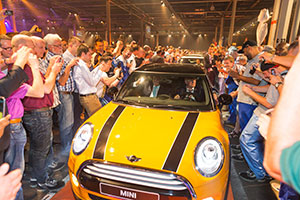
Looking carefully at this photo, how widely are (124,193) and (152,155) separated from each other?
39cm

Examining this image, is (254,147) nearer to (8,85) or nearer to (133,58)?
(8,85)

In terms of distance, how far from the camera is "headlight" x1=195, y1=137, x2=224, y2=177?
1.69 meters

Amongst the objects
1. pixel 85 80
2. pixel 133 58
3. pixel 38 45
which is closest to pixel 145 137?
pixel 85 80

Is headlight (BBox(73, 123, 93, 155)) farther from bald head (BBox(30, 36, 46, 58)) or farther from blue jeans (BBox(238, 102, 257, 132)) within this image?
blue jeans (BBox(238, 102, 257, 132))

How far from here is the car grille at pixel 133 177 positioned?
158 cm

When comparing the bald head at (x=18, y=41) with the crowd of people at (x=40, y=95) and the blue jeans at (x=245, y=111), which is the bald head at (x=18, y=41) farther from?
the blue jeans at (x=245, y=111)


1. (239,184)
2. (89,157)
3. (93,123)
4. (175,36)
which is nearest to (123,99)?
(93,123)

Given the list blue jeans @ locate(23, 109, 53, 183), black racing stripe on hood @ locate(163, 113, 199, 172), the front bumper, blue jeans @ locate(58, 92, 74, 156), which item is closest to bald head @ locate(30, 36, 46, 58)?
blue jeans @ locate(58, 92, 74, 156)

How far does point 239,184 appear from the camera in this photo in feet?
9.14

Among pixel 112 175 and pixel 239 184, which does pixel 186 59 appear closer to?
pixel 239 184

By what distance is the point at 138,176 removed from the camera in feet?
5.38

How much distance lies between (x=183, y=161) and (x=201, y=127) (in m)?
0.48

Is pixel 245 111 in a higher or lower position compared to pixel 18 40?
lower

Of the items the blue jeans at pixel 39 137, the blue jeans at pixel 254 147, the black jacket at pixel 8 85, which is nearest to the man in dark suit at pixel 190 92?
the blue jeans at pixel 254 147
